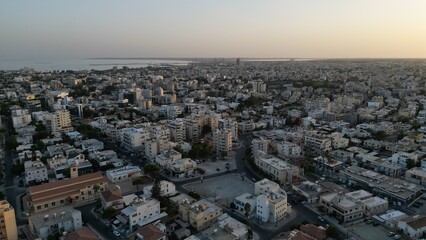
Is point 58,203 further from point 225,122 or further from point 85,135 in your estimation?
point 225,122

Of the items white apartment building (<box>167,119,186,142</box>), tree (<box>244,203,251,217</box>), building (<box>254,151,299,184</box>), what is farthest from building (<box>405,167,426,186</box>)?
white apartment building (<box>167,119,186,142</box>)

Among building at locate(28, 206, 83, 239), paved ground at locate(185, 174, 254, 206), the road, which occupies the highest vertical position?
building at locate(28, 206, 83, 239)

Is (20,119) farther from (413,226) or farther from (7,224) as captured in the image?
(413,226)

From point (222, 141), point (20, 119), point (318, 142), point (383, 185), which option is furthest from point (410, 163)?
point (20, 119)

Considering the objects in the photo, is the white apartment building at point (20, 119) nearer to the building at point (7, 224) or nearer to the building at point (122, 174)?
the building at point (122, 174)

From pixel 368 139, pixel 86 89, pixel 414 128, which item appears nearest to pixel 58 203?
pixel 368 139

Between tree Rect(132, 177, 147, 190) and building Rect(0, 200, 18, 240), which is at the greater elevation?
building Rect(0, 200, 18, 240)

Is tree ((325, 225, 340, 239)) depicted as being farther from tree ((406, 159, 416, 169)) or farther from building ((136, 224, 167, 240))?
tree ((406, 159, 416, 169))

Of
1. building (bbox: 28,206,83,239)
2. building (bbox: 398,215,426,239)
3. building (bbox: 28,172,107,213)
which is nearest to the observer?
building (bbox: 398,215,426,239)
